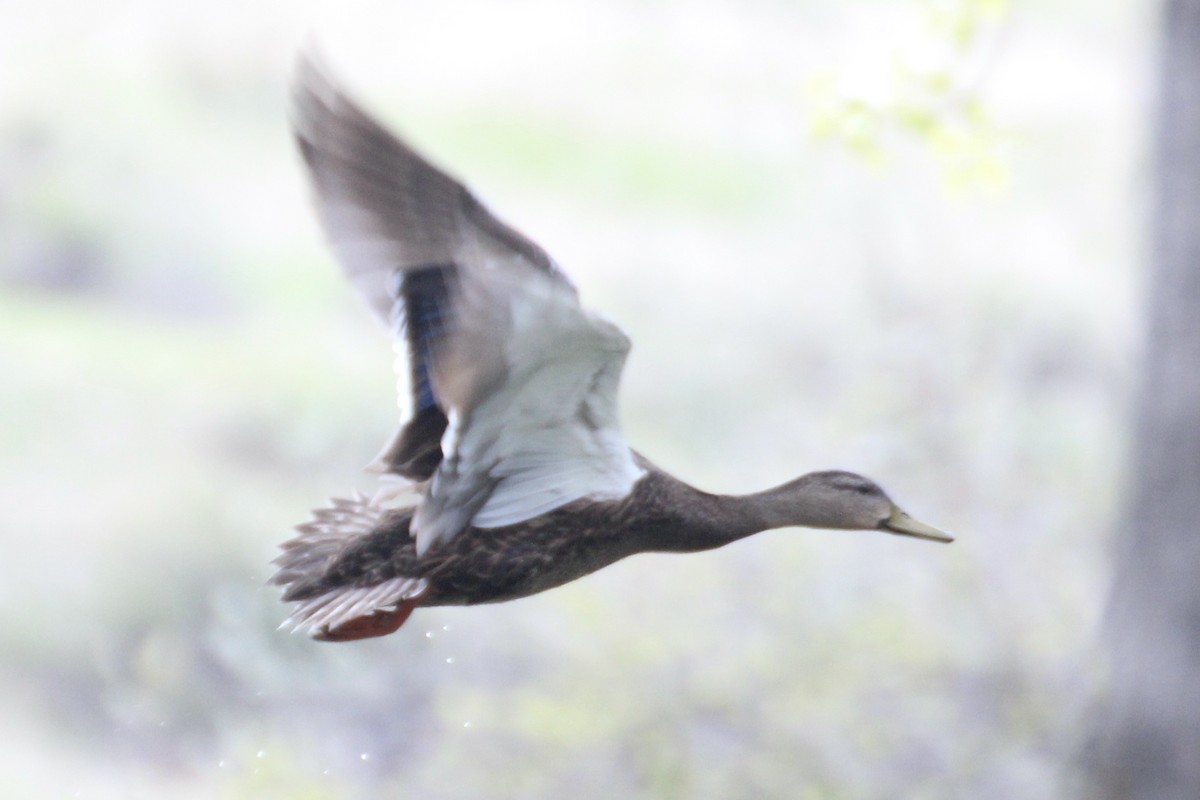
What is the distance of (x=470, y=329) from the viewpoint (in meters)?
1.81

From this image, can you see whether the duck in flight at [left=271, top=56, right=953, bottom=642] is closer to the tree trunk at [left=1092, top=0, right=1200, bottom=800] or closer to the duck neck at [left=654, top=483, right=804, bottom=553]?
the duck neck at [left=654, top=483, right=804, bottom=553]

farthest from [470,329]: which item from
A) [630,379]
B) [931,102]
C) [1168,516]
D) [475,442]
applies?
[630,379]

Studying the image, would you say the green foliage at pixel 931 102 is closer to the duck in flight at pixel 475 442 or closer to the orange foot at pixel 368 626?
the duck in flight at pixel 475 442

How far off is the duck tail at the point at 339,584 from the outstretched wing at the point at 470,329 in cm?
10

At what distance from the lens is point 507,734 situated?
4371mm

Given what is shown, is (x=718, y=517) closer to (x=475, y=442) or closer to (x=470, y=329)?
(x=475, y=442)

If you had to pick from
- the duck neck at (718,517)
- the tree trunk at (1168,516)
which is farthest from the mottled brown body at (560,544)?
the tree trunk at (1168,516)

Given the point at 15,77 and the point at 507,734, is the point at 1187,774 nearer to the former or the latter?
the point at 507,734

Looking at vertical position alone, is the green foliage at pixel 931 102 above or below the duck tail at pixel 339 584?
above

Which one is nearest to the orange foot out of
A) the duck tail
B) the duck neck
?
the duck tail

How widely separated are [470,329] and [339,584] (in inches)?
20.0

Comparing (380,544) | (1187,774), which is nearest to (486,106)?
(1187,774)

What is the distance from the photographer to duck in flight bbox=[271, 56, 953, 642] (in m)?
1.80

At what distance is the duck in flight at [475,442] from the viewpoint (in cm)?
180
